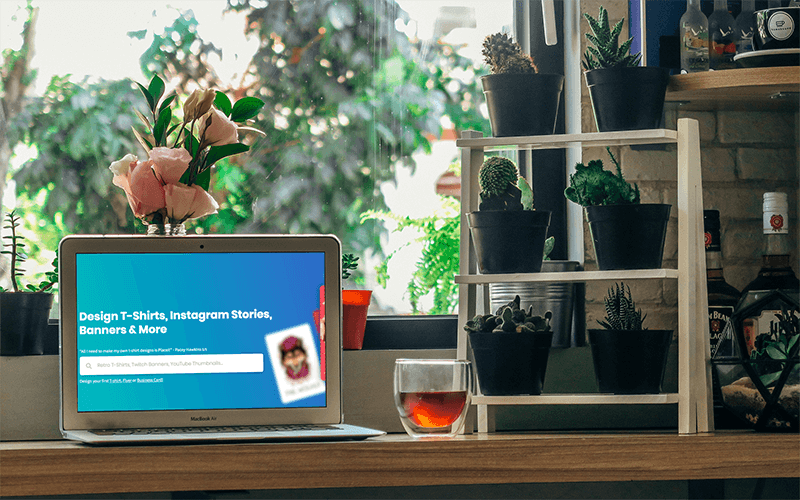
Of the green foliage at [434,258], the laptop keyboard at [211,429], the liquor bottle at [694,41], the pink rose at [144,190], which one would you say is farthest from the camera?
the green foliage at [434,258]

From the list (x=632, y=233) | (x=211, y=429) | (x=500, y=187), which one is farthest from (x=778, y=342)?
(x=211, y=429)

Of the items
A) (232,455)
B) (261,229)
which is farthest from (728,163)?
(232,455)

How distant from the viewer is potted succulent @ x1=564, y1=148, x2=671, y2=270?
123 centimetres

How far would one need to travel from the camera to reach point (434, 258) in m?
1.56

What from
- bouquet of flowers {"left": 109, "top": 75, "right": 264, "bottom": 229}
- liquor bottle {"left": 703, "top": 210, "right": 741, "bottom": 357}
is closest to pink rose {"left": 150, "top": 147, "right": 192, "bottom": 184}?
bouquet of flowers {"left": 109, "top": 75, "right": 264, "bottom": 229}

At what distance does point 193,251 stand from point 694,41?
0.94 metres

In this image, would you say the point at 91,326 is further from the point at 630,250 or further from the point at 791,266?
the point at 791,266

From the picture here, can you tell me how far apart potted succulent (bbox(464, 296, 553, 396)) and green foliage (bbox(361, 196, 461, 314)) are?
1.02 ft

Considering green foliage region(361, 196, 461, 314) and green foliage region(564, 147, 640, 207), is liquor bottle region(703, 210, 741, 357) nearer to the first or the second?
green foliage region(564, 147, 640, 207)

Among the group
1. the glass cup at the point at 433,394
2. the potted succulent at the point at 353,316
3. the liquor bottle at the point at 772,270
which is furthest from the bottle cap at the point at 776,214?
the potted succulent at the point at 353,316

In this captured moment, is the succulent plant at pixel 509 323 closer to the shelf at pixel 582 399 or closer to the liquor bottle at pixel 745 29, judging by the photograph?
the shelf at pixel 582 399

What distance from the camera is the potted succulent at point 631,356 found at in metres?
1.25

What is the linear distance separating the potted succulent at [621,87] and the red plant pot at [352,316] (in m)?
0.52

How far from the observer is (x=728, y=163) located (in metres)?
1.49
